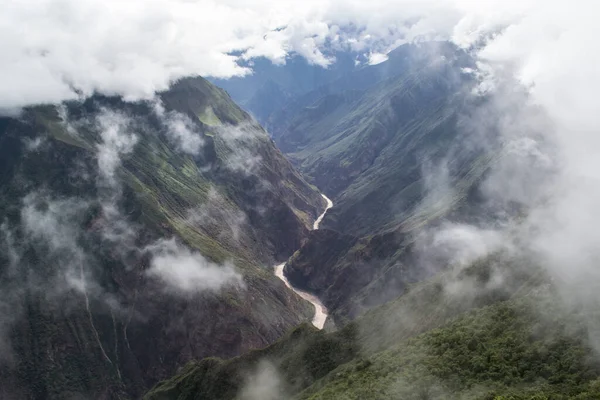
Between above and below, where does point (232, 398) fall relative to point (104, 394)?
above

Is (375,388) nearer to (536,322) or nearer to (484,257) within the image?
(536,322)

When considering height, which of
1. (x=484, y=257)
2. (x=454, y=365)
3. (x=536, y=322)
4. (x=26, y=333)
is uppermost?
(x=536, y=322)

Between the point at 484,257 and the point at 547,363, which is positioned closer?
the point at 547,363

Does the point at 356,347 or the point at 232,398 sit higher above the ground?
the point at 356,347

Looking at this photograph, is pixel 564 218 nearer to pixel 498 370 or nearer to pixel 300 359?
pixel 498 370

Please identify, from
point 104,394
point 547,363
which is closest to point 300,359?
point 547,363

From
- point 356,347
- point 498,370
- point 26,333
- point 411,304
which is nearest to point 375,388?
point 498,370

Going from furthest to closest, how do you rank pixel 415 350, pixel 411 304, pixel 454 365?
1. pixel 411 304
2. pixel 415 350
3. pixel 454 365

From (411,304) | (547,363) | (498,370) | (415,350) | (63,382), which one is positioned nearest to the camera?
(547,363)

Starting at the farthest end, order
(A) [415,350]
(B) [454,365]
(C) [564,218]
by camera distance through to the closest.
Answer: (C) [564,218] → (A) [415,350] → (B) [454,365]
